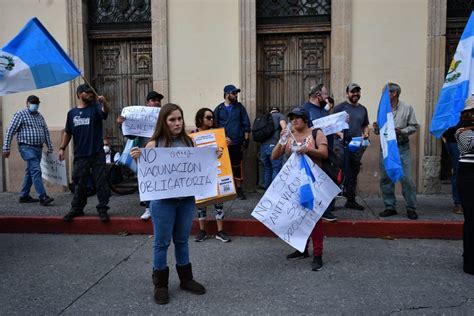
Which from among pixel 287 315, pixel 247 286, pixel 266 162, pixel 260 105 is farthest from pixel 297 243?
pixel 260 105

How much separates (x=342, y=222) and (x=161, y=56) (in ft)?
15.6

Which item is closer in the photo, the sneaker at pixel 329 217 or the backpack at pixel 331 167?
the backpack at pixel 331 167

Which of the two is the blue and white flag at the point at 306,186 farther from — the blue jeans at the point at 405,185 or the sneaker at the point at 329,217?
the blue jeans at the point at 405,185

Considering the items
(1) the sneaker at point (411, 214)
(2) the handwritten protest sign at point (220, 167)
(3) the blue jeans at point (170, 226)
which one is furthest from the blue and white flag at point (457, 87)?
(3) the blue jeans at point (170, 226)

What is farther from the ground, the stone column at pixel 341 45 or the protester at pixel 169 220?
the stone column at pixel 341 45

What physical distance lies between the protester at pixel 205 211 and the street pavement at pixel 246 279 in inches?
5.2

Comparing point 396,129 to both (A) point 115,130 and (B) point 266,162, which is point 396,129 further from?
(A) point 115,130

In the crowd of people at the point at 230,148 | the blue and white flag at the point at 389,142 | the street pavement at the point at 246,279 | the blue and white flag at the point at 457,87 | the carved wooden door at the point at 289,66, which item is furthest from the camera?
the carved wooden door at the point at 289,66

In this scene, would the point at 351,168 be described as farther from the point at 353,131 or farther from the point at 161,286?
the point at 161,286

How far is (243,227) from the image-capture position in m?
6.07

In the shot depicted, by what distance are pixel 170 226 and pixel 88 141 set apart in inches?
115

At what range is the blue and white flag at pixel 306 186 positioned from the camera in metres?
4.57

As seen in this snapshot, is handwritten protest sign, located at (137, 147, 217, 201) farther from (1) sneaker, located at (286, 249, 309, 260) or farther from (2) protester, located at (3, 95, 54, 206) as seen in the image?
(2) protester, located at (3, 95, 54, 206)

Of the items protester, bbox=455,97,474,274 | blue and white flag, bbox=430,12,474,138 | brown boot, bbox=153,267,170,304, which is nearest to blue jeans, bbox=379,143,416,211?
blue and white flag, bbox=430,12,474,138
